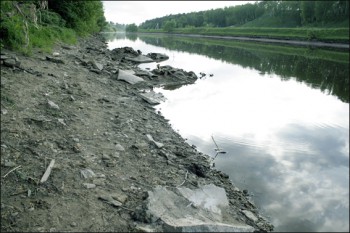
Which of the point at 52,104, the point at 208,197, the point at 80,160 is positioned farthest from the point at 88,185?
the point at 52,104

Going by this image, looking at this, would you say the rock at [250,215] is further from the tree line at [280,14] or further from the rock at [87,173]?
the tree line at [280,14]

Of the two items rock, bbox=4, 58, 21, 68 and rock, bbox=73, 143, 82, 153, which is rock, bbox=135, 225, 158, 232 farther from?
rock, bbox=4, 58, 21, 68

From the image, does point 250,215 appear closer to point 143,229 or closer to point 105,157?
point 143,229

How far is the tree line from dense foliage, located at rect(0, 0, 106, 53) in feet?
285

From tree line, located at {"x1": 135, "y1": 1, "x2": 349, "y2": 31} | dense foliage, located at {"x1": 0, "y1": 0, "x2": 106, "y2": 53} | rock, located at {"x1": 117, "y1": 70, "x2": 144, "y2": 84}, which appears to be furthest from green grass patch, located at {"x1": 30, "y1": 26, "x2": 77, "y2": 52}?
tree line, located at {"x1": 135, "y1": 1, "x2": 349, "y2": 31}

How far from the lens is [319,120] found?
44.8ft

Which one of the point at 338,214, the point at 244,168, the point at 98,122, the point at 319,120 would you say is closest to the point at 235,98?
the point at 319,120

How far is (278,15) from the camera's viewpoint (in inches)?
5162

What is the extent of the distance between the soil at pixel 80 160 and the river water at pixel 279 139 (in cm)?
83

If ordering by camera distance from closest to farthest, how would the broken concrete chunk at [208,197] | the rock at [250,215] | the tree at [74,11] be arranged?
the broken concrete chunk at [208,197] → the rock at [250,215] → the tree at [74,11]

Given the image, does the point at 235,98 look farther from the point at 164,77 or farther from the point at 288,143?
the point at 288,143

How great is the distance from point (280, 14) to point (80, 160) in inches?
5480

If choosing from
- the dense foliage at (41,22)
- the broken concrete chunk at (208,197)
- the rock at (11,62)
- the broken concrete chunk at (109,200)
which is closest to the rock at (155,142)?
the broken concrete chunk at (208,197)

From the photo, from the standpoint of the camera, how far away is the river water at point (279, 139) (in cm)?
673
